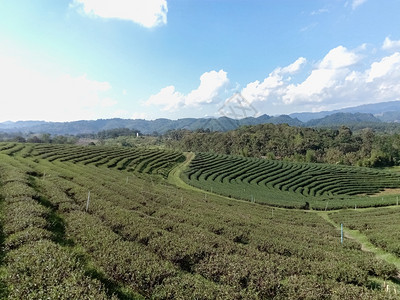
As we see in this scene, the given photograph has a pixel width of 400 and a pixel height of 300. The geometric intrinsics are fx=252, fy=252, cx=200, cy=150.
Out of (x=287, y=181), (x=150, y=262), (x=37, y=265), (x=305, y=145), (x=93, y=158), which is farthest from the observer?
(x=305, y=145)

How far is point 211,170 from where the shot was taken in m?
63.7

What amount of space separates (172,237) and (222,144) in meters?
121

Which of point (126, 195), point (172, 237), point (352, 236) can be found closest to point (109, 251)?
point (172, 237)

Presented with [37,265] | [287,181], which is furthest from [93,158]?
[37,265]

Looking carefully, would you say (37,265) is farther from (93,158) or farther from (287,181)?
(287,181)

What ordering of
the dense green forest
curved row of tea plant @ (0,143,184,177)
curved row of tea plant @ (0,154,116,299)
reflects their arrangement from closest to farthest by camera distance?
curved row of tea plant @ (0,154,116,299) → curved row of tea plant @ (0,143,184,177) → the dense green forest

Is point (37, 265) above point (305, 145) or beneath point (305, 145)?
above

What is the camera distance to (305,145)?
367 ft

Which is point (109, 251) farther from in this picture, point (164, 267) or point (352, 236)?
point (352, 236)

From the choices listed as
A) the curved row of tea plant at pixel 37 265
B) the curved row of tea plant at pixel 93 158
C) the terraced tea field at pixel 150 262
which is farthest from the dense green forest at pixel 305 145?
the curved row of tea plant at pixel 37 265

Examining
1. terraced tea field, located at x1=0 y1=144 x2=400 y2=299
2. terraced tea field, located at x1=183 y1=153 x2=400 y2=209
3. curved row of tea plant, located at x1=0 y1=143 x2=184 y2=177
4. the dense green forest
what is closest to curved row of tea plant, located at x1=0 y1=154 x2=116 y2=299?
terraced tea field, located at x1=0 y1=144 x2=400 y2=299

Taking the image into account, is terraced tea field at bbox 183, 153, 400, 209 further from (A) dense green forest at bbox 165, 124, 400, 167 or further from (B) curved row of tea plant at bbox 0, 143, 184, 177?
(A) dense green forest at bbox 165, 124, 400, 167

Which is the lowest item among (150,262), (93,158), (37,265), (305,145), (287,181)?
(287,181)

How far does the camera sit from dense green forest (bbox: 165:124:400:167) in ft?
324
